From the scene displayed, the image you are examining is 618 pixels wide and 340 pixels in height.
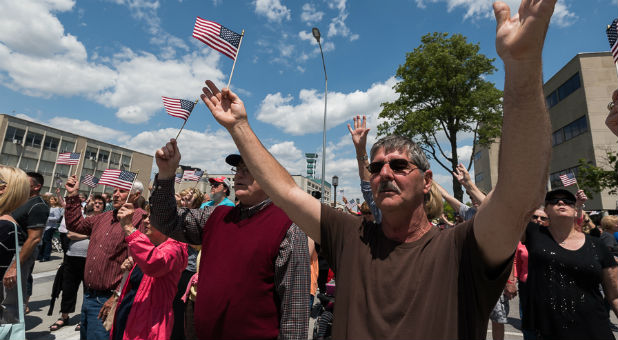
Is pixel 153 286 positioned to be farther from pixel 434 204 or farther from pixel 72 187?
pixel 434 204

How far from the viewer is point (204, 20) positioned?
365cm

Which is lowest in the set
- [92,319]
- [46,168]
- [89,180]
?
[92,319]

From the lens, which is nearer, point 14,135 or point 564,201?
point 564,201

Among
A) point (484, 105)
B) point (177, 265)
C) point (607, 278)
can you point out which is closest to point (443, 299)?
point (177, 265)

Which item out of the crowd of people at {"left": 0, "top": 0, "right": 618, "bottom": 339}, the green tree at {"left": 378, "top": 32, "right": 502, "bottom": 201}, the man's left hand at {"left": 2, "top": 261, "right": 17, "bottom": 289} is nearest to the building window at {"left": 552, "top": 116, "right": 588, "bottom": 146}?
the green tree at {"left": 378, "top": 32, "right": 502, "bottom": 201}

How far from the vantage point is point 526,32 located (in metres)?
0.84

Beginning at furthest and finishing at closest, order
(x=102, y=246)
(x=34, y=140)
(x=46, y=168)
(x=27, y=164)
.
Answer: (x=46, y=168) < (x=34, y=140) < (x=27, y=164) < (x=102, y=246)

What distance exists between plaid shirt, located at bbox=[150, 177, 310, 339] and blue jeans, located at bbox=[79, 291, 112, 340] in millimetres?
1886

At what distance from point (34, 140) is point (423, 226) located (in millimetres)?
66219

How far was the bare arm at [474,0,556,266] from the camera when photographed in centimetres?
85

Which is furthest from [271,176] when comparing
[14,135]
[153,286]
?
[14,135]

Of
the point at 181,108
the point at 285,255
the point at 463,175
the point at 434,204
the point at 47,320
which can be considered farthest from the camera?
the point at 47,320

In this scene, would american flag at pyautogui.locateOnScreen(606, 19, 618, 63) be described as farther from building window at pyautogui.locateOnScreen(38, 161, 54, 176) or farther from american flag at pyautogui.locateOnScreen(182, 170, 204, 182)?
building window at pyautogui.locateOnScreen(38, 161, 54, 176)

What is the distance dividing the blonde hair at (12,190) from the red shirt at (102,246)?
3.90 ft
